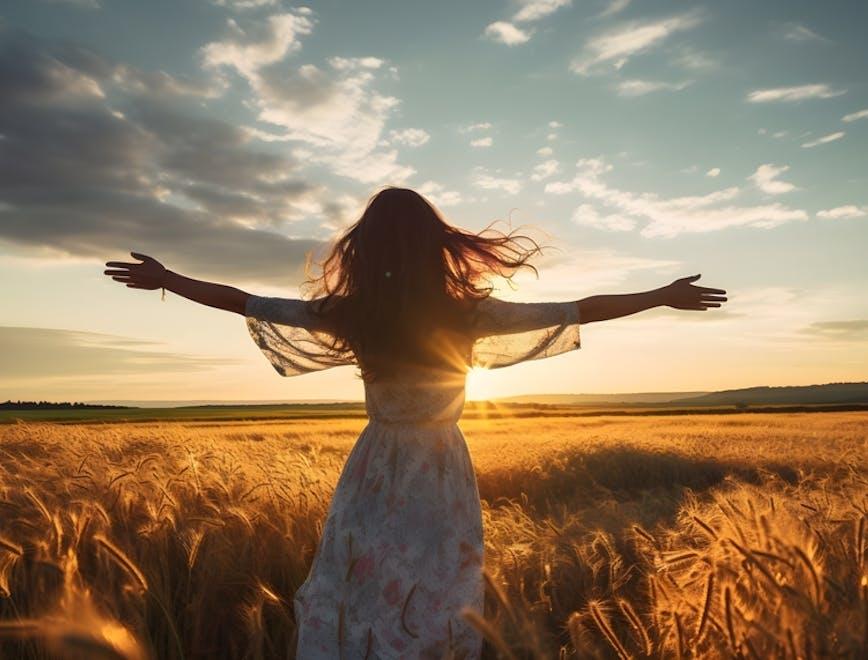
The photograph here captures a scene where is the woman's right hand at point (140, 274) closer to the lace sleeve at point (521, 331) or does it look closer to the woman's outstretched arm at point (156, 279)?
the woman's outstretched arm at point (156, 279)

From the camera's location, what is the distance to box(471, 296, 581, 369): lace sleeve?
3094mm

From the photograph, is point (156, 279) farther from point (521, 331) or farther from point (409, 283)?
point (521, 331)

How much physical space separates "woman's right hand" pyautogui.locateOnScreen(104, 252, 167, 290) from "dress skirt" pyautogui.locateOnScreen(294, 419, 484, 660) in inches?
45.0

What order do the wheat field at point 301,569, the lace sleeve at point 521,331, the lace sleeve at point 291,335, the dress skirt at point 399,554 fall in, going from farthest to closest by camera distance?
1. the lace sleeve at point 291,335
2. the lace sleeve at point 521,331
3. the dress skirt at point 399,554
4. the wheat field at point 301,569

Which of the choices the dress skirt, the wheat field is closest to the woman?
the dress skirt

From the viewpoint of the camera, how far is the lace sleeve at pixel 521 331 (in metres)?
3.09

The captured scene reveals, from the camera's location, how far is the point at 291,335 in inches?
135

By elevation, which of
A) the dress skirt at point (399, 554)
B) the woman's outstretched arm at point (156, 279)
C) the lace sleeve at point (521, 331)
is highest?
the woman's outstretched arm at point (156, 279)

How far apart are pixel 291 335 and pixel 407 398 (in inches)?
28.3

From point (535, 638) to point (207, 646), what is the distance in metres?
2.54

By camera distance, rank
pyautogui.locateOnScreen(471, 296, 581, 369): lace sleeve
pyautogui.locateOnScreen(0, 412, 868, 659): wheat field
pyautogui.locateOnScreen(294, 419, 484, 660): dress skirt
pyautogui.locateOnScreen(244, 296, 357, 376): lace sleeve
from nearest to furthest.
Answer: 1. pyautogui.locateOnScreen(0, 412, 868, 659): wheat field
2. pyautogui.locateOnScreen(294, 419, 484, 660): dress skirt
3. pyautogui.locateOnScreen(471, 296, 581, 369): lace sleeve
4. pyautogui.locateOnScreen(244, 296, 357, 376): lace sleeve

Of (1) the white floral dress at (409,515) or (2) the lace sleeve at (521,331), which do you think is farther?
(2) the lace sleeve at (521,331)

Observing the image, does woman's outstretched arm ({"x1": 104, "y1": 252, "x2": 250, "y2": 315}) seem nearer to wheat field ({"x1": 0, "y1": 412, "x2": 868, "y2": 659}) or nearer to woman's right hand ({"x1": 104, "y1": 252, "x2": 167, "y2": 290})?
woman's right hand ({"x1": 104, "y1": 252, "x2": 167, "y2": 290})

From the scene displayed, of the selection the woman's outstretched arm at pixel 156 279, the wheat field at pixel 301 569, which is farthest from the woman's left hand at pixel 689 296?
the woman's outstretched arm at pixel 156 279
